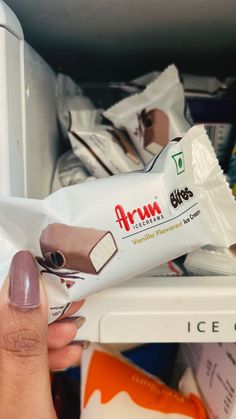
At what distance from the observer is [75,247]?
36cm

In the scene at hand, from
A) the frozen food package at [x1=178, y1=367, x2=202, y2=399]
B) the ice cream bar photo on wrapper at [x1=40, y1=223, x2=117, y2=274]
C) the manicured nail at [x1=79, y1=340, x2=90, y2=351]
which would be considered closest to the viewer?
the ice cream bar photo on wrapper at [x1=40, y1=223, x2=117, y2=274]

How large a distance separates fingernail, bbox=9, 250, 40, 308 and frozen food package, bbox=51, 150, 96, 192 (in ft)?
0.72

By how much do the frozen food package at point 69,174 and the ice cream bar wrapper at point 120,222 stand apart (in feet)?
0.59

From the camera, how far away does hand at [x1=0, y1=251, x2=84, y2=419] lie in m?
0.37

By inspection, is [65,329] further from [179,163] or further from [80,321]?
[179,163]

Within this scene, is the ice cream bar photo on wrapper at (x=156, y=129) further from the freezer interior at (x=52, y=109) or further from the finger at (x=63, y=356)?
the finger at (x=63, y=356)

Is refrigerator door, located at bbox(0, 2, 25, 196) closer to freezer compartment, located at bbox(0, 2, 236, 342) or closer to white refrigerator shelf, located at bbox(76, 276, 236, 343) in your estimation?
freezer compartment, located at bbox(0, 2, 236, 342)

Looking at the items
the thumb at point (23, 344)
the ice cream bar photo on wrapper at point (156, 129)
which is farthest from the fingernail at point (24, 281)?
the ice cream bar photo on wrapper at point (156, 129)

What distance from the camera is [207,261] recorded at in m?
0.45

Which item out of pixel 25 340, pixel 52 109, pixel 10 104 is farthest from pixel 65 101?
pixel 25 340

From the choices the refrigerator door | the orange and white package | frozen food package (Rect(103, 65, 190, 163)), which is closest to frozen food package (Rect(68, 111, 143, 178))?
frozen food package (Rect(103, 65, 190, 163))

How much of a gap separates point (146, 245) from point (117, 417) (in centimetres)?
28

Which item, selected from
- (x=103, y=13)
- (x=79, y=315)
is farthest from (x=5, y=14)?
(x=79, y=315)

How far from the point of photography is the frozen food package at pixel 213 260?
44cm
